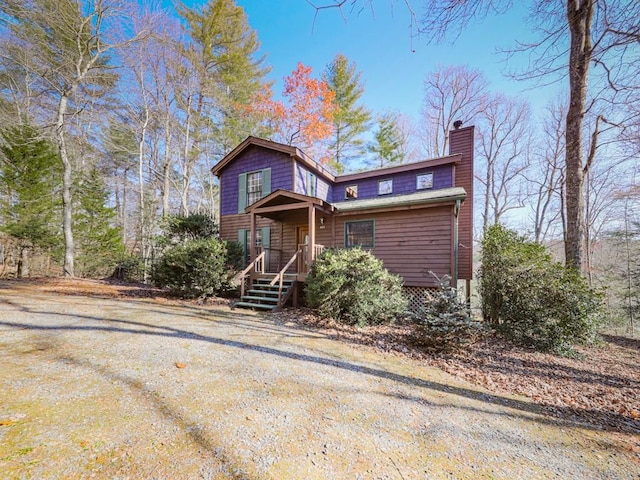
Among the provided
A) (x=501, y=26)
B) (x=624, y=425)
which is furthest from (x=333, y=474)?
(x=501, y=26)

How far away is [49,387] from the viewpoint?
2729mm

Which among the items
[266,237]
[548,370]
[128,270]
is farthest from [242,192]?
[548,370]

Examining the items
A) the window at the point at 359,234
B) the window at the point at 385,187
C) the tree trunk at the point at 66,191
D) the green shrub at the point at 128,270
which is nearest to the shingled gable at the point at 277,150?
the window at the point at 385,187

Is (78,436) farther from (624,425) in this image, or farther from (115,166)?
(115,166)

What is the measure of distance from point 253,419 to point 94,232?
657 inches

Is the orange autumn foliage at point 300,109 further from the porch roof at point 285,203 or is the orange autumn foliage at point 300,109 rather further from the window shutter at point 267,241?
the porch roof at point 285,203

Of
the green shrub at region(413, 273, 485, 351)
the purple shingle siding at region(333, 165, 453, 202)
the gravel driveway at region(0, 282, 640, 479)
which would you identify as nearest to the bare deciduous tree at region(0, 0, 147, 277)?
the gravel driveway at region(0, 282, 640, 479)

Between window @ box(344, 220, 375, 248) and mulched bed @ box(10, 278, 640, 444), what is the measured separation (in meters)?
3.60

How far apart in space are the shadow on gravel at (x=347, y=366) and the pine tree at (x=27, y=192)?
757 cm

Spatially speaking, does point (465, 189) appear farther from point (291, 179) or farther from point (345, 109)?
point (345, 109)

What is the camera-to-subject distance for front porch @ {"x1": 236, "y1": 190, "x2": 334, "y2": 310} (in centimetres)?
806

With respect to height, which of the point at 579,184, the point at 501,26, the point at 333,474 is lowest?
the point at 333,474

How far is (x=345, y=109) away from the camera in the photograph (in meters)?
19.1

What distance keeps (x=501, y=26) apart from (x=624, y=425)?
6834mm
